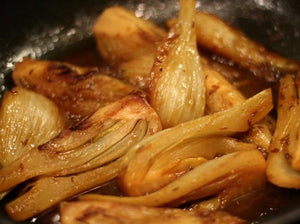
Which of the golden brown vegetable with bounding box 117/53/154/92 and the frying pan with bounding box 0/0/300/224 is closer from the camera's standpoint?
the golden brown vegetable with bounding box 117/53/154/92

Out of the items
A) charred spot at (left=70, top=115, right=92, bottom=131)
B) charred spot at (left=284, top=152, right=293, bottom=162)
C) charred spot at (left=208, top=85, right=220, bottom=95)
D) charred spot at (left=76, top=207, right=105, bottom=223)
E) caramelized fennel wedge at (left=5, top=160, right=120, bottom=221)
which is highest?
charred spot at (left=208, top=85, right=220, bottom=95)

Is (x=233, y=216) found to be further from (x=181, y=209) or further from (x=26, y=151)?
(x=26, y=151)

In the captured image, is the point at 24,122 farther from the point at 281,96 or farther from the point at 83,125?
the point at 281,96

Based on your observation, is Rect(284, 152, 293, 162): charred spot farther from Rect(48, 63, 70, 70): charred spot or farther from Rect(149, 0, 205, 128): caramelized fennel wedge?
Rect(48, 63, 70, 70): charred spot

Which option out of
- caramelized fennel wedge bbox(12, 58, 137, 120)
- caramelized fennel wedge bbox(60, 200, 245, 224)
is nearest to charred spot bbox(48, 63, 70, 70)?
→ caramelized fennel wedge bbox(12, 58, 137, 120)

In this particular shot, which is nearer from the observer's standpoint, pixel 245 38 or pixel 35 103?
pixel 35 103

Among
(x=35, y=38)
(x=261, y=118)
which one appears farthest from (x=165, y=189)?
(x=35, y=38)
